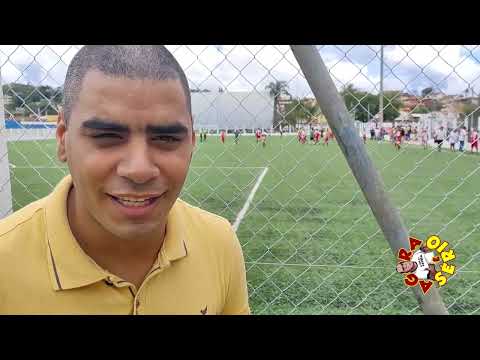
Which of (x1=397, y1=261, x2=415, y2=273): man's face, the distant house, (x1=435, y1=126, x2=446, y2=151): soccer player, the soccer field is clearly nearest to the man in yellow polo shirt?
the soccer field

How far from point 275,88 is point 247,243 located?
1637mm

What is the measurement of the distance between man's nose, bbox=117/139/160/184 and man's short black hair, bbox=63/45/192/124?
0.14 m

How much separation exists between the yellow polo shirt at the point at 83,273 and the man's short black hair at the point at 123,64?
242 millimetres

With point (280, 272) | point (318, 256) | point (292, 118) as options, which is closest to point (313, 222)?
point (318, 256)

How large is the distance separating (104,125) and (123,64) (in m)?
0.13

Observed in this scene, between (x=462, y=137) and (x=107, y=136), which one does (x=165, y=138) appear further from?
(x=462, y=137)

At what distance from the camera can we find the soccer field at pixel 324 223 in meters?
2.32

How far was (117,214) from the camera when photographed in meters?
0.92

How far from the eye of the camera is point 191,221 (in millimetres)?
1165

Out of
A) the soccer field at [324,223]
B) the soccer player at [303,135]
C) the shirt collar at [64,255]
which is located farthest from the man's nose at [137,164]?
the soccer player at [303,135]

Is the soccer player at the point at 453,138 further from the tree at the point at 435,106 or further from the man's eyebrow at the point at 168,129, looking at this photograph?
the man's eyebrow at the point at 168,129

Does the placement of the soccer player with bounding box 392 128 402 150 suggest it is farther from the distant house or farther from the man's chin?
the man's chin

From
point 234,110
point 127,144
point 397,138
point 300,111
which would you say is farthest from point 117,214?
point 397,138
